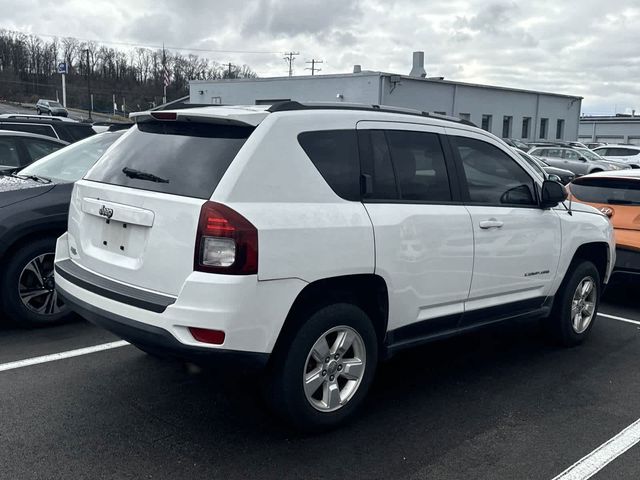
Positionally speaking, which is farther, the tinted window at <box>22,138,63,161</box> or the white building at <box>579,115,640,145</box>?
the white building at <box>579,115,640,145</box>

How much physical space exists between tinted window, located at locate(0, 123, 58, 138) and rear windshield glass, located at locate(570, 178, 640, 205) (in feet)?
27.8

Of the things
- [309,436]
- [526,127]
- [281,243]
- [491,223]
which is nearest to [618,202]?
[491,223]

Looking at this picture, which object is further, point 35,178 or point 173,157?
point 35,178

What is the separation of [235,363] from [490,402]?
1.95 meters

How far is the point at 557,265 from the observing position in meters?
5.18

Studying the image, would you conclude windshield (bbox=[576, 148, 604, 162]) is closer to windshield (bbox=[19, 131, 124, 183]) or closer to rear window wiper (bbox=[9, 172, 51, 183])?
windshield (bbox=[19, 131, 124, 183])

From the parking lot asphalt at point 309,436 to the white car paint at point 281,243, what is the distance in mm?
632

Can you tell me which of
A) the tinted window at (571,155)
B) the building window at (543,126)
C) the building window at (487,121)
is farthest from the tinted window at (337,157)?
the building window at (543,126)

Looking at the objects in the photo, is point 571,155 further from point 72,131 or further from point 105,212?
point 105,212

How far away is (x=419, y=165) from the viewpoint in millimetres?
4238

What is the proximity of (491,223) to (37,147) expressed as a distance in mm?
5915

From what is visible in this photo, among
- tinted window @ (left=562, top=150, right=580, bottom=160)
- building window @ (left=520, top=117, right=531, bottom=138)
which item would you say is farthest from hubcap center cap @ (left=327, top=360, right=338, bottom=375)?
building window @ (left=520, top=117, right=531, bottom=138)

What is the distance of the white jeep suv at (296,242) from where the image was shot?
3.28 m

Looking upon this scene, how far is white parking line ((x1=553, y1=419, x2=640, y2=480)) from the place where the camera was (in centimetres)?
342
